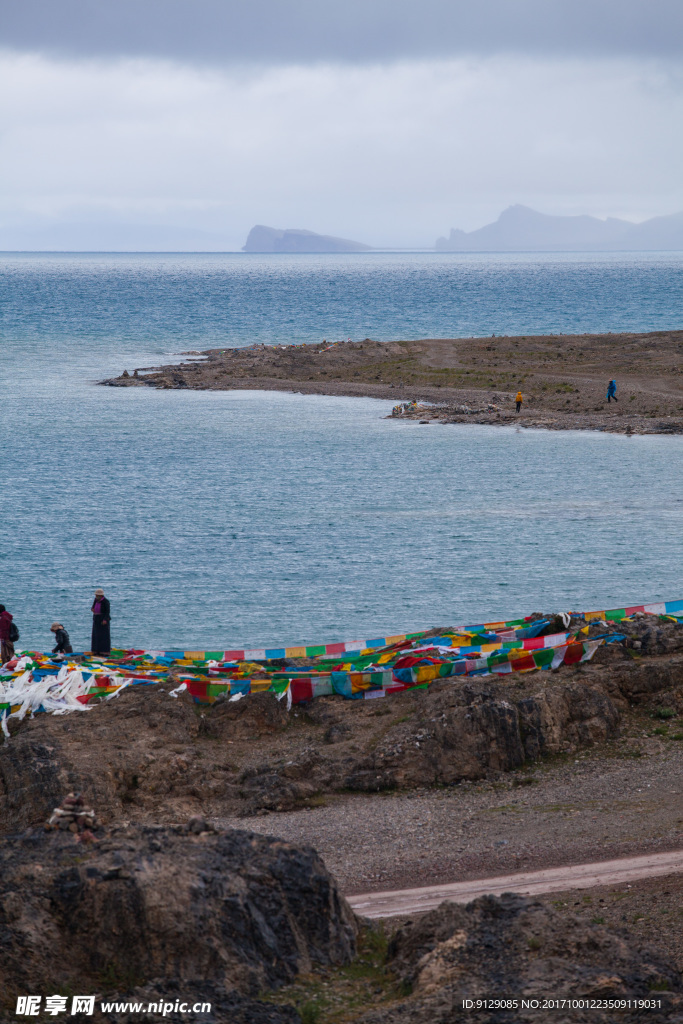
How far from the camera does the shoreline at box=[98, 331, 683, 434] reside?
59.4 metres

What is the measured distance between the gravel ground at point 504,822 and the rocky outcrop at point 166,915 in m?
2.88

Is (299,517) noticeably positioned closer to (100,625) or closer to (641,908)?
(100,625)

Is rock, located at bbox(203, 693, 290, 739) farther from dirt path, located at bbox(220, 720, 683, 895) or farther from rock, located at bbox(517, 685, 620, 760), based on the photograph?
rock, located at bbox(517, 685, 620, 760)

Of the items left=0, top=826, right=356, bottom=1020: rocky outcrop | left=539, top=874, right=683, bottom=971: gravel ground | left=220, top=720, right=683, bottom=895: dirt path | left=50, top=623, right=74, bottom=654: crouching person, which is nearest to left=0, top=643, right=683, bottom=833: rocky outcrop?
left=220, top=720, right=683, bottom=895: dirt path

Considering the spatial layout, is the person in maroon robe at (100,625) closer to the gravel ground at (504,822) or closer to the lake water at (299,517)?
the lake water at (299,517)

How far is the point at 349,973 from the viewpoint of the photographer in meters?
11.3

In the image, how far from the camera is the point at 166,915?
1064cm

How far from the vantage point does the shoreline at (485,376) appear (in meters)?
59.4

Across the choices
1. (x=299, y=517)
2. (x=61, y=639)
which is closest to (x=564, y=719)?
(x=61, y=639)

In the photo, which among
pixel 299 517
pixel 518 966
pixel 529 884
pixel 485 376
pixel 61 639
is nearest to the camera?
pixel 518 966

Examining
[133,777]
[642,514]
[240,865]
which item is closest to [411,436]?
[642,514]

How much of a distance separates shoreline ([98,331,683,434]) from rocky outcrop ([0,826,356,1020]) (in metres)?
47.1

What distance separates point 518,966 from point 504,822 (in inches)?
232

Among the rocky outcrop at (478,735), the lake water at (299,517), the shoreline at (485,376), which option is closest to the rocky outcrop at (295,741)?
the rocky outcrop at (478,735)
